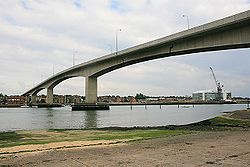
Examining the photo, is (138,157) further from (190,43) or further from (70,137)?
(190,43)

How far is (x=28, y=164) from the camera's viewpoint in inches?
422

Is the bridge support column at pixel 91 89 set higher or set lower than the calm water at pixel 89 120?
higher

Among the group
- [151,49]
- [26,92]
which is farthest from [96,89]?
[26,92]

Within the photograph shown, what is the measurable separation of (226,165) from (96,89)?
80315 mm

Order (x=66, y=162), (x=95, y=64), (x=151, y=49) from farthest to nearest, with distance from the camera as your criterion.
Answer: (x=95, y=64) < (x=151, y=49) < (x=66, y=162)

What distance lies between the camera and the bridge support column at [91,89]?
87.2 metres

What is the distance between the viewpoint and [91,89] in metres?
88.2

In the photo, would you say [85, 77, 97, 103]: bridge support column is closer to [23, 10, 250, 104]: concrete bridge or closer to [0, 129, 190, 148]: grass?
[23, 10, 250, 104]: concrete bridge

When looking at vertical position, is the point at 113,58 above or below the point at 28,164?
above

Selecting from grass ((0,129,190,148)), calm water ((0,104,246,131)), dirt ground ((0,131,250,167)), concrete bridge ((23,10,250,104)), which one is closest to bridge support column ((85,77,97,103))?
concrete bridge ((23,10,250,104))

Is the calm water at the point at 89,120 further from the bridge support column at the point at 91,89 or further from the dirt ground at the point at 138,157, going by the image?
the dirt ground at the point at 138,157

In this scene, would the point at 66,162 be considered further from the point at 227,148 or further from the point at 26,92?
the point at 26,92

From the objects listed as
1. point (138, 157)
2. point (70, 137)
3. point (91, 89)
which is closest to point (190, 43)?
point (70, 137)


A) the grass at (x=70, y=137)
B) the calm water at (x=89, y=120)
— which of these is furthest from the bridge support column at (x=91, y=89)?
the grass at (x=70, y=137)
